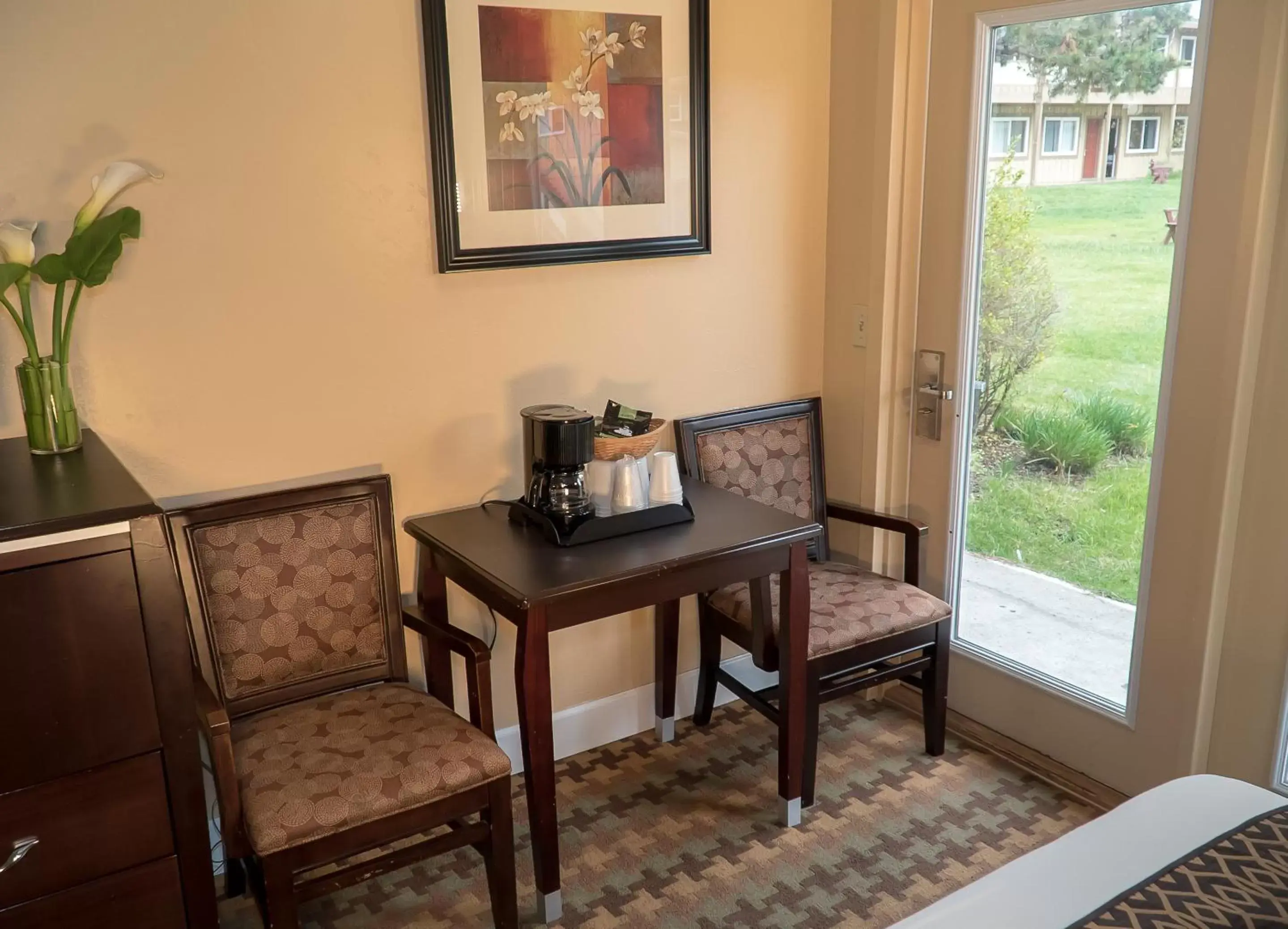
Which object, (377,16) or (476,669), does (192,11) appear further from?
(476,669)

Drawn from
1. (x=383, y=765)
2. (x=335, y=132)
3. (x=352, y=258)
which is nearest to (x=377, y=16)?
(x=335, y=132)

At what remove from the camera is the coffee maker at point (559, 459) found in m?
2.36

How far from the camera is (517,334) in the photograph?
2.68 meters

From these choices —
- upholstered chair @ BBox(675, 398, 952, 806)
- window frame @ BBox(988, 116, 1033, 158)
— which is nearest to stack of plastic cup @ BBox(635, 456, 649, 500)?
upholstered chair @ BBox(675, 398, 952, 806)

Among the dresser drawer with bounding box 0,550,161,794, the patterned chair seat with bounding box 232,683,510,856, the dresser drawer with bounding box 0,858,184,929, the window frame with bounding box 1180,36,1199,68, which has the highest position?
the window frame with bounding box 1180,36,1199,68

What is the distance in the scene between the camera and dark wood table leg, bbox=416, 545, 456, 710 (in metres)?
2.55

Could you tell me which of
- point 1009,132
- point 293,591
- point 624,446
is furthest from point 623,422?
point 1009,132

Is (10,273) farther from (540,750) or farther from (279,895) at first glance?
(540,750)

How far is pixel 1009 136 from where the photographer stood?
273 centimetres

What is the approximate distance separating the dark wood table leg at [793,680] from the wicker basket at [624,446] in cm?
43

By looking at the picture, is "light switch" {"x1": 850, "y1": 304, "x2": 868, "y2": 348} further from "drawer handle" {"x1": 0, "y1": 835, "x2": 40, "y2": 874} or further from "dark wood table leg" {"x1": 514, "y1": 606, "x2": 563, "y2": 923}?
"drawer handle" {"x1": 0, "y1": 835, "x2": 40, "y2": 874}

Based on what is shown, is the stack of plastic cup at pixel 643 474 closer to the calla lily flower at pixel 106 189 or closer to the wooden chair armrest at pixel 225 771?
the wooden chair armrest at pixel 225 771

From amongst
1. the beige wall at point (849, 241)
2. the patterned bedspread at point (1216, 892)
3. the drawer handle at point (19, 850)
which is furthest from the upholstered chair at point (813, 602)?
the drawer handle at point (19, 850)

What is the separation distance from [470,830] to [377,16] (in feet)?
5.84
